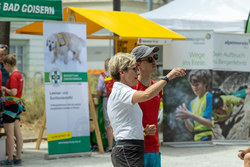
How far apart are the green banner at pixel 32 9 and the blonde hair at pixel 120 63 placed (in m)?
4.45

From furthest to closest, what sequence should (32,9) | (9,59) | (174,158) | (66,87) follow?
(174,158)
(66,87)
(32,9)
(9,59)

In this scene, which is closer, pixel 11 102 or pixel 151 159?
pixel 151 159

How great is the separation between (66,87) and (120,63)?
4.90 m

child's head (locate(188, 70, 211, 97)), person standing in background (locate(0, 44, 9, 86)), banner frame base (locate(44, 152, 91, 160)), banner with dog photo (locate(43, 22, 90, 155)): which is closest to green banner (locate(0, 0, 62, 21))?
banner with dog photo (locate(43, 22, 90, 155))

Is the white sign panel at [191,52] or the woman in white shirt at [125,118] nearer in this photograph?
the woman in white shirt at [125,118]

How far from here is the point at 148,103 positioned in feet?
13.7

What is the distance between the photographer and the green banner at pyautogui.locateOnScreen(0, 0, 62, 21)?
784 cm

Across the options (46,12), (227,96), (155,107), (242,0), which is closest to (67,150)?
(46,12)

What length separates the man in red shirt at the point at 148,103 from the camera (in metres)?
4.08

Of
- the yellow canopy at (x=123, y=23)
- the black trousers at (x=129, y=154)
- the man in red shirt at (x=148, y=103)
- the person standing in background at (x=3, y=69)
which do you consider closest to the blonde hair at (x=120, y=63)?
the man in red shirt at (x=148, y=103)

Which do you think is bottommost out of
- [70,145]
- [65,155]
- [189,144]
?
[189,144]

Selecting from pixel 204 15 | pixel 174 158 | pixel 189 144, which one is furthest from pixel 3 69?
pixel 204 15

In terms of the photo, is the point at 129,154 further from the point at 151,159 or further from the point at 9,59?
the point at 9,59

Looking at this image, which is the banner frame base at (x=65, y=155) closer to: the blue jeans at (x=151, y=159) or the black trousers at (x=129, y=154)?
the blue jeans at (x=151, y=159)
